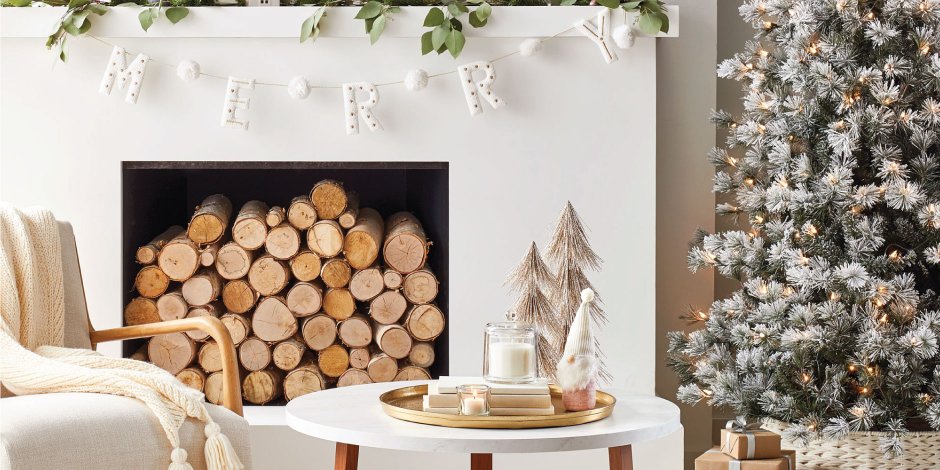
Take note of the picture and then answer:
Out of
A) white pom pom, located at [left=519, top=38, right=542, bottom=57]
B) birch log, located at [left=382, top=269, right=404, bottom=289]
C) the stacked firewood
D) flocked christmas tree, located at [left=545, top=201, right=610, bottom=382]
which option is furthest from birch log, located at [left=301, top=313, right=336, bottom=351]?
white pom pom, located at [left=519, top=38, right=542, bottom=57]

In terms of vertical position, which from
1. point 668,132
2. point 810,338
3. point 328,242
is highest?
point 668,132

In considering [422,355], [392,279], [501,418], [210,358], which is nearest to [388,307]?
[392,279]

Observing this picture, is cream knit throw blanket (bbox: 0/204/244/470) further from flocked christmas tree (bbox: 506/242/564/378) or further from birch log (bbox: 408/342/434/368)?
birch log (bbox: 408/342/434/368)

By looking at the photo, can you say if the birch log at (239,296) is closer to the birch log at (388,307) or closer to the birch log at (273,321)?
the birch log at (273,321)

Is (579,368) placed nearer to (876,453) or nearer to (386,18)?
(876,453)

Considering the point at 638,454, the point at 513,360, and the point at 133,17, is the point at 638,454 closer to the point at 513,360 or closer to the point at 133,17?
the point at 513,360

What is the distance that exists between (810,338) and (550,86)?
1.08 m

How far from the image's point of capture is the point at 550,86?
3016 millimetres

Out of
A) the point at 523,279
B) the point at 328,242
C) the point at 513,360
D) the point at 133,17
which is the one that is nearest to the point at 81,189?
the point at 133,17

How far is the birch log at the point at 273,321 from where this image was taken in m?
3.14

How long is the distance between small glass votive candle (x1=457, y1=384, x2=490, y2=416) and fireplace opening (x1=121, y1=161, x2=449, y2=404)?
1365 mm

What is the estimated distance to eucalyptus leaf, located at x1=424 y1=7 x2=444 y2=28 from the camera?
2.91m

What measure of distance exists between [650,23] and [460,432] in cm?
168

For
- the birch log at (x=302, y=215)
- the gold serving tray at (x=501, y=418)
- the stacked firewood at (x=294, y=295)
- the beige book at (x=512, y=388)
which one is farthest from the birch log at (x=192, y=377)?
the beige book at (x=512, y=388)
